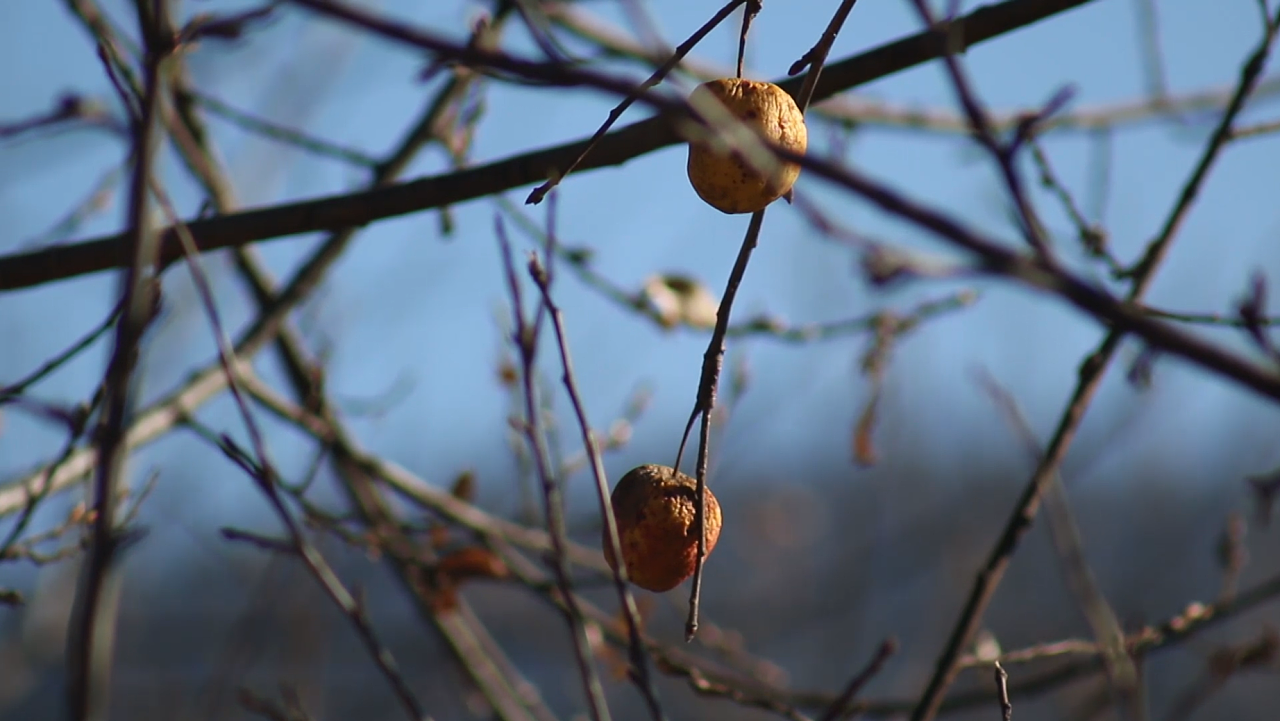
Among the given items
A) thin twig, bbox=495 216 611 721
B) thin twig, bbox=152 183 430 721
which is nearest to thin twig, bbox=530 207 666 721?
thin twig, bbox=495 216 611 721

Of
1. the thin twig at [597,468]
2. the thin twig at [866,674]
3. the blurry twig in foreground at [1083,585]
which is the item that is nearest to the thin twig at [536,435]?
the thin twig at [597,468]

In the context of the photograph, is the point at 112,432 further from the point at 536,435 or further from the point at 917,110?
the point at 917,110

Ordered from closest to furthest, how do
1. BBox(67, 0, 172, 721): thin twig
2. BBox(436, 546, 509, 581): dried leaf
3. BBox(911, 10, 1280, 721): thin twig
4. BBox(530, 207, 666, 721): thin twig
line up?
BBox(67, 0, 172, 721): thin twig, BBox(530, 207, 666, 721): thin twig, BBox(911, 10, 1280, 721): thin twig, BBox(436, 546, 509, 581): dried leaf

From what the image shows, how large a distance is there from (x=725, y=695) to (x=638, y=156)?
0.56 meters

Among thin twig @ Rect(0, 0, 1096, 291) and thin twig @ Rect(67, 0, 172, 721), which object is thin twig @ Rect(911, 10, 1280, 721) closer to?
thin twig @ Rect(0, 0, 1096, 291)

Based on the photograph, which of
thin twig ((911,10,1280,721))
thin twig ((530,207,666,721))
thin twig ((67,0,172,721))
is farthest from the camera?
thin twig ((911,10,1280,721))

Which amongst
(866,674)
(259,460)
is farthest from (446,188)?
(866,674)

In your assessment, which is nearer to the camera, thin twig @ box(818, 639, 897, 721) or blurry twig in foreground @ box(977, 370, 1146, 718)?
thin twig @ box(818, 639, 897, 721)

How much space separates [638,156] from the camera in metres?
1.30

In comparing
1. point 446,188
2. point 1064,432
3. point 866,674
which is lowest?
point 866,674

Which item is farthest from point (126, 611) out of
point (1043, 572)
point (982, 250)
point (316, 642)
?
point (982, 250)

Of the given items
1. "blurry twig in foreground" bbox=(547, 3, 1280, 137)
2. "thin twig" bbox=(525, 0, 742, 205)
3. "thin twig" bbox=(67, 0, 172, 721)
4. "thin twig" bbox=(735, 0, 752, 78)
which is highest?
"blurry twig in foreground" bbox=(547, 3, 1280, 137)

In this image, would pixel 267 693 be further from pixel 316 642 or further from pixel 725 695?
pixel 725 695

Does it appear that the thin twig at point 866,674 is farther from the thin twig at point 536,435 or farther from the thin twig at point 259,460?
the thin twig at point 259,460
